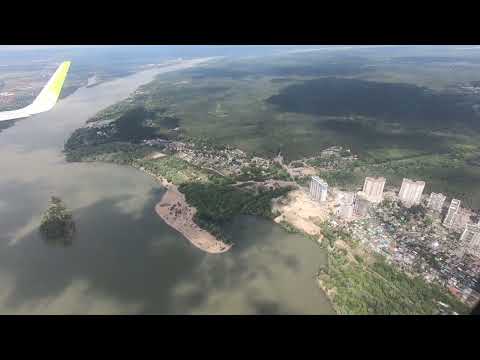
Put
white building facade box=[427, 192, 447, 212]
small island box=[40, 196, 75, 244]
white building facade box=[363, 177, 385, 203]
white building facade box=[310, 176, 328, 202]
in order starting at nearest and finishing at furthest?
small island box=[40, 196, 75, 244] < white building facade box=[427, 192, 447, 212] < white building facade box=[310, 176, 328, 202] < white building facade box=[363, 177, 385, 203]

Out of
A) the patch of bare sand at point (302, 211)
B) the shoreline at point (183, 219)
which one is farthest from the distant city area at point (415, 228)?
the shoreline at point (183, 219)

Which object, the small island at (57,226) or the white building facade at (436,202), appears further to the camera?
the white building facade at (436,202)

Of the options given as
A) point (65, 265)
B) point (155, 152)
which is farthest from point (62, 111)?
point (65, 265)

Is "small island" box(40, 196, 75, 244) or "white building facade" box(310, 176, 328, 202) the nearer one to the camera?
"small island" box(40, 196, 75, 244)

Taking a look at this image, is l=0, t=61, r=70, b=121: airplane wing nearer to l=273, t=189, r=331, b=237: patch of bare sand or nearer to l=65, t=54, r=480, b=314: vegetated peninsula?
l=65, t=54, r=480, b=314: vegetated peninsula

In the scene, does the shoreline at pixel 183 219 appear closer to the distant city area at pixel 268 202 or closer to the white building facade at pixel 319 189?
the distant city area at pixel 268 202

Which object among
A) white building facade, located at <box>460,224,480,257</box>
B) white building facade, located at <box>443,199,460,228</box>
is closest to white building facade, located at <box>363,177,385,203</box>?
white building facade, located at <box>443,199,460,228</box>
